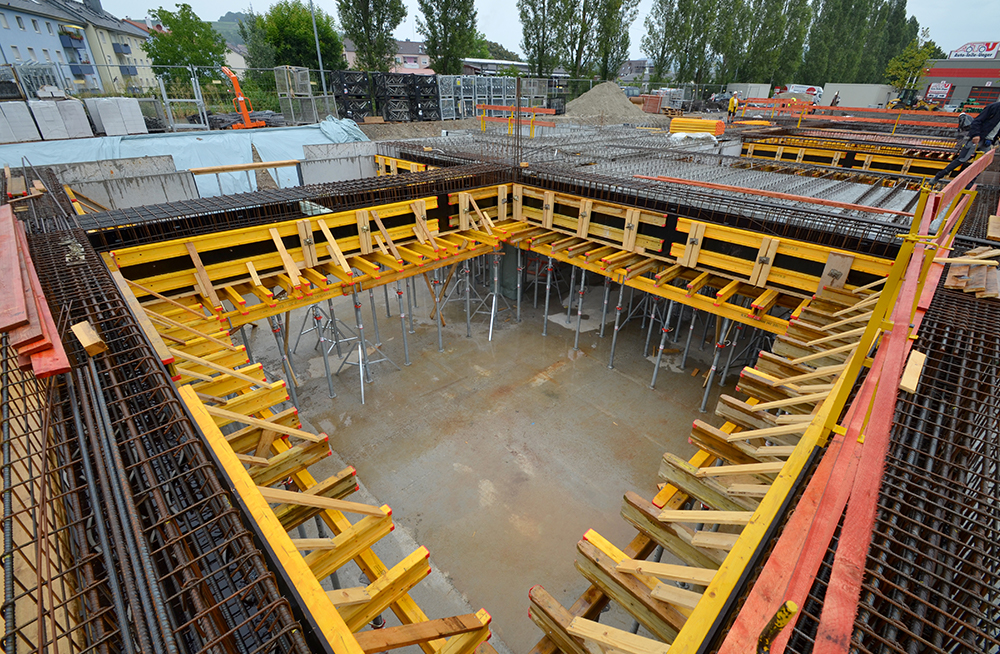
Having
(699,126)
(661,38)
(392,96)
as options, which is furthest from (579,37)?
(699,126)

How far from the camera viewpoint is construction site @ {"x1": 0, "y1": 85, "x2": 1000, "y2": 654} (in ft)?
9.41

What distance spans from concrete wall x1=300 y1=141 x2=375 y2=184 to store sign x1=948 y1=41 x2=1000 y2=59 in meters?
A: 71.3

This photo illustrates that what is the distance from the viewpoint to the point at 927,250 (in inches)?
143

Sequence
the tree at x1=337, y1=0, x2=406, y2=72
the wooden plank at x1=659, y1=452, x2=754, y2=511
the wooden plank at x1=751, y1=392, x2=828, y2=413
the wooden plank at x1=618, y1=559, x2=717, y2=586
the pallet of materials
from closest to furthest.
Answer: the wooden plank at x1=618, y1=559, x2=717, y2=586 → the wooden plank at x1=659, y1=452, x2=754, y2=511 → the wooden plank at x1=751, y1=392, x2=828, y2=413 → the pallet of materials → the tree at x1=337, y1=0, x2=406, y2=72

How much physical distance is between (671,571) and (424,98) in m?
33.6

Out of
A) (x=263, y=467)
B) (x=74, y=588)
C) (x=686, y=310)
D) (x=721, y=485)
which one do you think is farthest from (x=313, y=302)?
(x=686, y=310)

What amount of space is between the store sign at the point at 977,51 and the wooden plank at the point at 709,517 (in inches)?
3036

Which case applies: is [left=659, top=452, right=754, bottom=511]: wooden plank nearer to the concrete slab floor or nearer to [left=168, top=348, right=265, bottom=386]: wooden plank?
the concrete slab floor

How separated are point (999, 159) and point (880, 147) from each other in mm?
4083

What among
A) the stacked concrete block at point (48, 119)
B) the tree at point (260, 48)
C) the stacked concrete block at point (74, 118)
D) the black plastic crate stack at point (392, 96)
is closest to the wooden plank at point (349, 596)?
the stacked concrete block at point (48, 119)

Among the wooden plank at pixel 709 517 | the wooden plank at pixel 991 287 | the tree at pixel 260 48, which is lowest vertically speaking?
the wooden plank at pixel 709 517

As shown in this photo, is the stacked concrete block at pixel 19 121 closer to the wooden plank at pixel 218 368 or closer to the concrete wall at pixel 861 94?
the wooden plank at pixel 218 368

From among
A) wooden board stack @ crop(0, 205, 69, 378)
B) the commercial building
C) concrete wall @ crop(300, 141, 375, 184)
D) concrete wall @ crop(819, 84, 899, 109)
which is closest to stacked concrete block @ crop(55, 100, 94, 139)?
concrete wall @ crop(300, 141, 375, 184)

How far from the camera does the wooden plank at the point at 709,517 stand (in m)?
4.12
